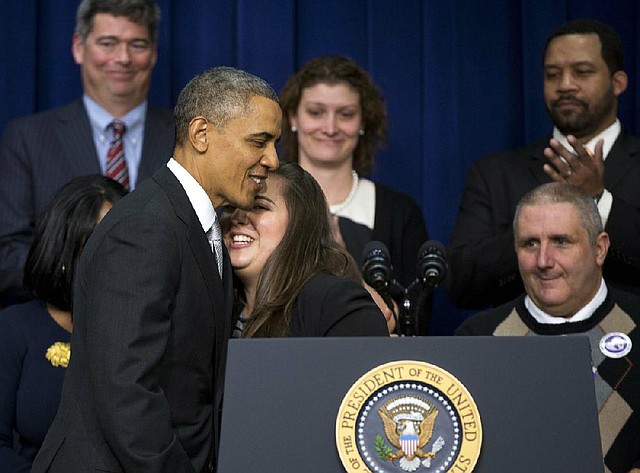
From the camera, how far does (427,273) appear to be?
2.59 m

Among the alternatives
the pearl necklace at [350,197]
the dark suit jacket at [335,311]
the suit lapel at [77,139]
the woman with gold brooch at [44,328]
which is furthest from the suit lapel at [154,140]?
the dark suit jacket at [335,311]

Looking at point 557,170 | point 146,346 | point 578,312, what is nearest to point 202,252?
point 146,346

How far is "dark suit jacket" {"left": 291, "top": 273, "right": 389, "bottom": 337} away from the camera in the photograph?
7.38 feet

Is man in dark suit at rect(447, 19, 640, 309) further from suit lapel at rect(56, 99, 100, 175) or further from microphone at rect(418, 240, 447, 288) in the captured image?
suit lapel at rect(56, 99, 100, 175)

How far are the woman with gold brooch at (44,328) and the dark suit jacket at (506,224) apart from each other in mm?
1150

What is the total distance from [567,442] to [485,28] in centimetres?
321

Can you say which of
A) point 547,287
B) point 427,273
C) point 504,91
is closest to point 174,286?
point 427,273

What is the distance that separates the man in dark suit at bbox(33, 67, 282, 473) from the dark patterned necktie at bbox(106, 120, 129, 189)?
5.20 feet

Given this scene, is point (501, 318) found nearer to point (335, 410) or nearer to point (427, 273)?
point (427, 273)

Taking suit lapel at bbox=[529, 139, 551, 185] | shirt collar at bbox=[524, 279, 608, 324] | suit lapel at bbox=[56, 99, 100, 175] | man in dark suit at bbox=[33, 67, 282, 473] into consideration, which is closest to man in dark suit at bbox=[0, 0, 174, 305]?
suit lapel at bbox=[56, 99, 100, 175]

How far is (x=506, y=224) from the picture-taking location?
3.81 meters

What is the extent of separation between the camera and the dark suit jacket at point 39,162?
362 cm

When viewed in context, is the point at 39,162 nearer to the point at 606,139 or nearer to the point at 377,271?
the point at 377,271

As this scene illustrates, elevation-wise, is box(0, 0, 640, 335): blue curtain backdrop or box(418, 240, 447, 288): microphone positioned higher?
box(0, 0, 640, 335): blue curtain backdrop
